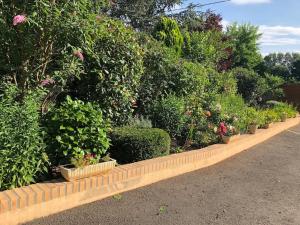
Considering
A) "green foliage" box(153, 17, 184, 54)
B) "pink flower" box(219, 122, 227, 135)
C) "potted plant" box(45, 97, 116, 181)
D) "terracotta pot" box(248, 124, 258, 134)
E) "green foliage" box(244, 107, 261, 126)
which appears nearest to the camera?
"potted plant" box(45, 97, 116, 181)

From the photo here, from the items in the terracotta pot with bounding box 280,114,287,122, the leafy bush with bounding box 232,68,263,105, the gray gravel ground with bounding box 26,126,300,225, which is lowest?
the gray gravel ground with bounding box 26,126,300,225

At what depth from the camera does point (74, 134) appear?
4.45 metres

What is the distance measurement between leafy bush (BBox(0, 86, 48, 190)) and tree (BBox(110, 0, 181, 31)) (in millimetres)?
19391

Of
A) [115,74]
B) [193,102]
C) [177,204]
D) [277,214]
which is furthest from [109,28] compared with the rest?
[277,214]

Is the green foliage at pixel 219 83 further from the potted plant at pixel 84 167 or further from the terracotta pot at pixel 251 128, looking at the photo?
the potted plant at pixel 84 167

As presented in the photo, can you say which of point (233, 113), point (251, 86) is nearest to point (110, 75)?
point (233, 113)

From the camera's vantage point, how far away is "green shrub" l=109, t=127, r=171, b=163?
18.0ft

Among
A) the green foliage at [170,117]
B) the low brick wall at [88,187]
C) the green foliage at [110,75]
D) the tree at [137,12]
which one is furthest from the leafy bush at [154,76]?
the tree at [137,12]

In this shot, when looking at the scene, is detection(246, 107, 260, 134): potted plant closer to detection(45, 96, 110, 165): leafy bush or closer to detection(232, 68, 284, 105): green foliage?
detection(45, 96, 110, 165): leafy bush

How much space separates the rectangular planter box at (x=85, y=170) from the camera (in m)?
4.20

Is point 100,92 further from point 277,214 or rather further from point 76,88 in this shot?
point 277,214

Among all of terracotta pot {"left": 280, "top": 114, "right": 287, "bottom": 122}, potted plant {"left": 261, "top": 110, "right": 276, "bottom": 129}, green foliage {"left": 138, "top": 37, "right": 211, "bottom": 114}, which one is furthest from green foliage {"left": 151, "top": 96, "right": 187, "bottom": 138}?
terracotta pot {"left": 280, "top": 114, "right": 287, "bottom": 122}

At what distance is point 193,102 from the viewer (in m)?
8.20

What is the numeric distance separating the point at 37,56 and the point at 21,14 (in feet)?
2.09
